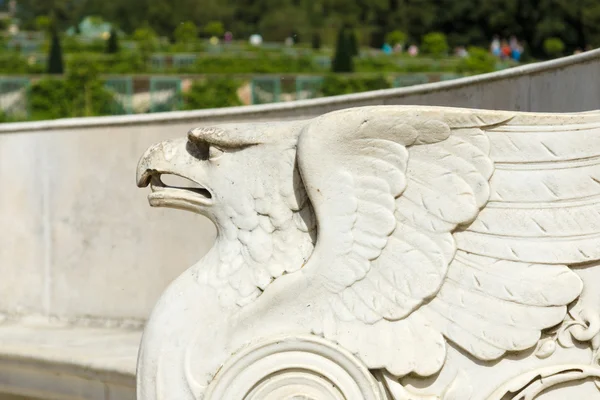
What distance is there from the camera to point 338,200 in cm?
225

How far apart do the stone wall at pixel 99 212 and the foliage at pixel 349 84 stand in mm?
8840

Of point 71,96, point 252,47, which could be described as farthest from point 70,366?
point 252,47

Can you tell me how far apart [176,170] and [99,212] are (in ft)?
6.95

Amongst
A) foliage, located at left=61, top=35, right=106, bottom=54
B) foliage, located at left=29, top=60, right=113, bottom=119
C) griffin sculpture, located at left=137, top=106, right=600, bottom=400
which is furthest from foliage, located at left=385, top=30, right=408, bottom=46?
griffin sculpture, located at left=137, top=106, right=600, bottom=400

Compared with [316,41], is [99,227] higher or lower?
higher

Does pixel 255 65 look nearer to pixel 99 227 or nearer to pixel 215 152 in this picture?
pixel 99 227

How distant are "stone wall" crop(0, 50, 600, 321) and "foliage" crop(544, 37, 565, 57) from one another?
28155 mm

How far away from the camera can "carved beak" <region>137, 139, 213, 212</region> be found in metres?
2.39

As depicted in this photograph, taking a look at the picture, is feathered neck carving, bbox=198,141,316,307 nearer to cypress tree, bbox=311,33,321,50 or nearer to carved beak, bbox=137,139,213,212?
carved beak, bbox=137,139,213,212

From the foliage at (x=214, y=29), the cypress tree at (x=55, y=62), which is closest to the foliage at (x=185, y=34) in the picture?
the foliage at (x=214, y=29)

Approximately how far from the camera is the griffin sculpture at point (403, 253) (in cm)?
224

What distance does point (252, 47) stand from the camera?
26312mm

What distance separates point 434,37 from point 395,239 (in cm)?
2863

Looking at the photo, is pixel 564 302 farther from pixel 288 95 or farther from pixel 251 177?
pixel 288 95
